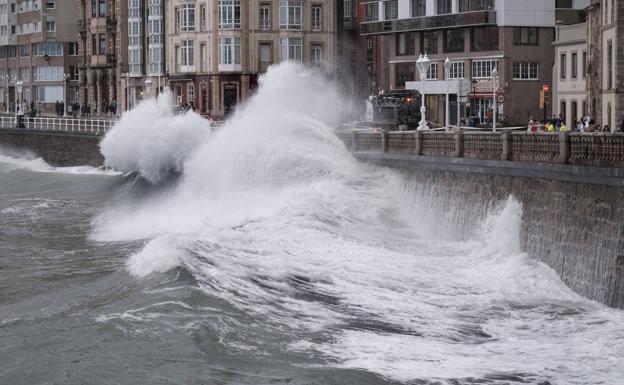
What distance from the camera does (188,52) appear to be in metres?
90.4

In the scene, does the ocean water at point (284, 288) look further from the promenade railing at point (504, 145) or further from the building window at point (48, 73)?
the building window at point (48, 73)

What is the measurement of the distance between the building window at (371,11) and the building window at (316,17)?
589cm

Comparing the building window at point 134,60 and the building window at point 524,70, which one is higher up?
the building window at point 134,60

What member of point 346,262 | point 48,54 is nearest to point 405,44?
point 346,262

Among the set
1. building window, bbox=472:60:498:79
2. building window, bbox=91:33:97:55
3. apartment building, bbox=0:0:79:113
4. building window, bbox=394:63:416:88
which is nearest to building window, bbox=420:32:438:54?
building window, bbox=394:63:416:88

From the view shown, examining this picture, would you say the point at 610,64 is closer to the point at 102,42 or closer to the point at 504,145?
the point at 504,145

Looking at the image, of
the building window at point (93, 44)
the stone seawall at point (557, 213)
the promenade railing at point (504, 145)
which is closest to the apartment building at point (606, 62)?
the promenade railing at point (504, 145)

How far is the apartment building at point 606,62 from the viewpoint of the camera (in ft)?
153

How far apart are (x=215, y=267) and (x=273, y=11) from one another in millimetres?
63210

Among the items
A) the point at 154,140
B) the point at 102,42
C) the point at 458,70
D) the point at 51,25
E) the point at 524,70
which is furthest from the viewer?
the point at 51,25

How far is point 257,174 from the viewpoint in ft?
141

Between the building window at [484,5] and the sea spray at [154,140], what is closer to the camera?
the sea spray at [154,140]

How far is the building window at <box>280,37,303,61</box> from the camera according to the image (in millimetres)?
87125

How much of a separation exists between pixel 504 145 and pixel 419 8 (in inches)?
1843
